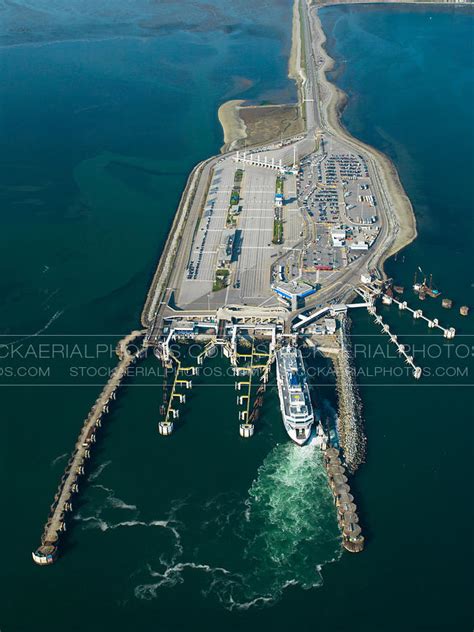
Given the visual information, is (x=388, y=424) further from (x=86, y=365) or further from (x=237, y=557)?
(x=86, y=365)

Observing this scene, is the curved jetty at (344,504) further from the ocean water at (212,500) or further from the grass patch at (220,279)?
the grass patch at (220,279)

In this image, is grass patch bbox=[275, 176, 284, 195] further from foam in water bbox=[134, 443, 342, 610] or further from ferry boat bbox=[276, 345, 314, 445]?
foam in water bbox=[134, 443, 342, 610]

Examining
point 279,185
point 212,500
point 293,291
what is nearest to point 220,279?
point 293,291

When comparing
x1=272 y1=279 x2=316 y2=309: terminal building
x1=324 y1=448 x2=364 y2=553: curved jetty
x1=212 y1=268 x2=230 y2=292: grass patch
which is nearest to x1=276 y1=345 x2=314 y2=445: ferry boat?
x1=324 y1=448 x2=364 y2=553: curved jetty

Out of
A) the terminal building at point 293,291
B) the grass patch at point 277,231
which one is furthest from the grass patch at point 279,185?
the terminal building at point 293,291

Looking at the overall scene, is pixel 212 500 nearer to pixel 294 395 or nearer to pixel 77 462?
pixel 77 462
